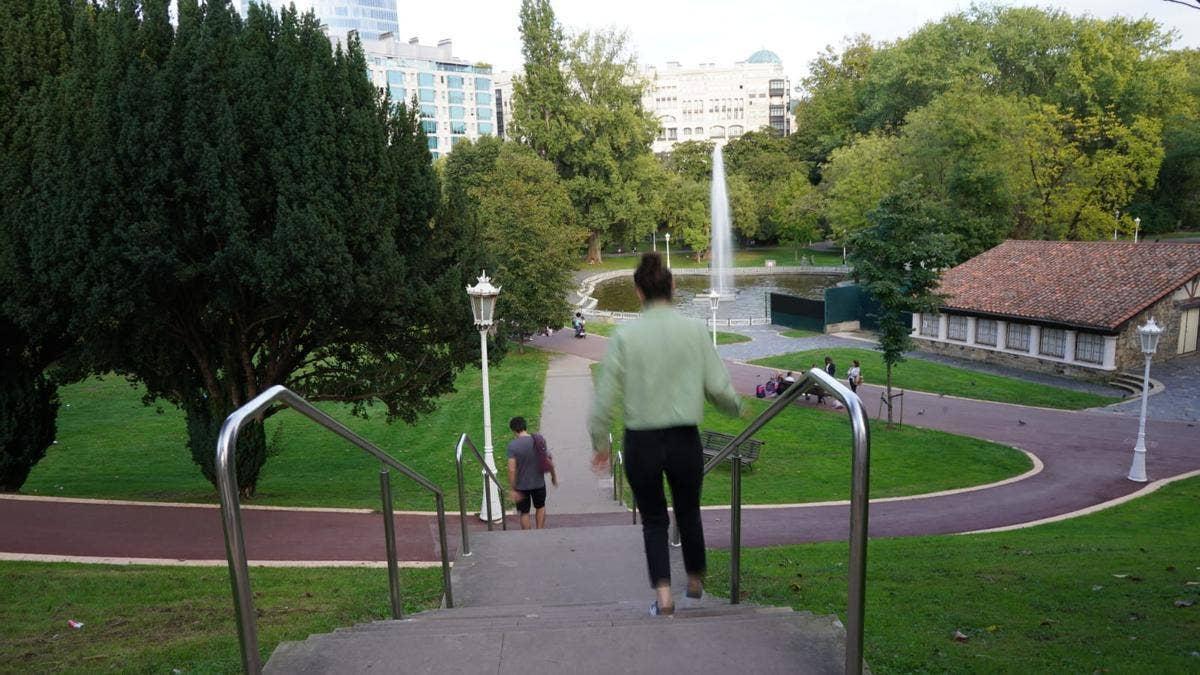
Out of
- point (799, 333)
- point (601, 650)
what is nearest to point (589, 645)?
point (601, 650)

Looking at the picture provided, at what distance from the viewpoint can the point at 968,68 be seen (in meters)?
53.3

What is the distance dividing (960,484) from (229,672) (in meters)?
14.8

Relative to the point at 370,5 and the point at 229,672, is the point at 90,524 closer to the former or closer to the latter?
the point at 229,672

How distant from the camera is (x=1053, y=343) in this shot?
27922 mm

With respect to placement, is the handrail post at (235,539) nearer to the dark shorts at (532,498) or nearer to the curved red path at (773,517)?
the curved red path at (773,517)

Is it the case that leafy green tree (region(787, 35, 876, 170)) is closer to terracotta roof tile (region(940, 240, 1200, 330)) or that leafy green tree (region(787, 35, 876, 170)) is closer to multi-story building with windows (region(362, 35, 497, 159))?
terracotta roof tile (region(940, 240, 1200, 330))

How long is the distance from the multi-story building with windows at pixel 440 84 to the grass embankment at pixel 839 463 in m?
92.5

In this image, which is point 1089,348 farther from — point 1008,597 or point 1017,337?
point 1008,597

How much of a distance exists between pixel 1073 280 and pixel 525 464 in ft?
86.8

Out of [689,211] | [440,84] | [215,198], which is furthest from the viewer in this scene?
[440,84]

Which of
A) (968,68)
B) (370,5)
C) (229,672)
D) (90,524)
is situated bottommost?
(90,524)

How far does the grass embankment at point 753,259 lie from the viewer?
216 feet

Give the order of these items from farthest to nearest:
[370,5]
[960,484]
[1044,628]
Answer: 1. [370,5]
2. [960,484]
3. [1044,628]

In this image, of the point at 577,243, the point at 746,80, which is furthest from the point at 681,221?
the point at 746,80
